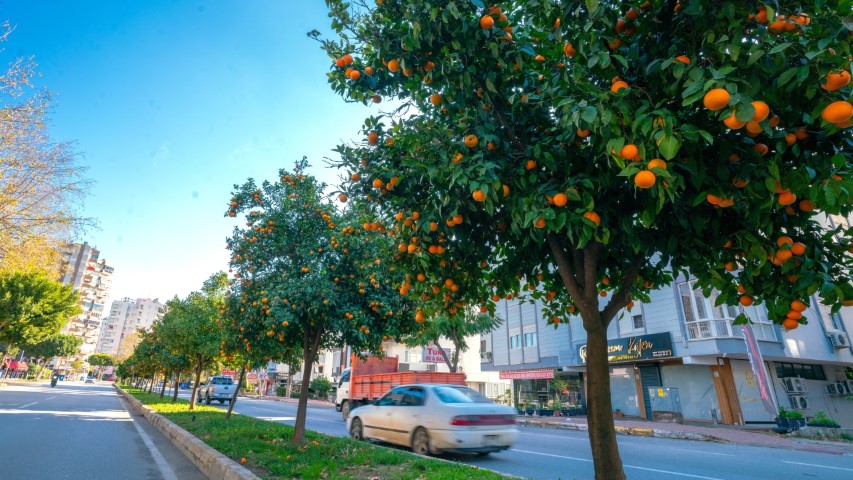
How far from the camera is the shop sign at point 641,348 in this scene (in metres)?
21.0

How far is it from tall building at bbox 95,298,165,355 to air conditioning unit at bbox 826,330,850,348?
181m

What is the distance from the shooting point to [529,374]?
27.5 metres

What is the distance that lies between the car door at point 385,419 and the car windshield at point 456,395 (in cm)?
131

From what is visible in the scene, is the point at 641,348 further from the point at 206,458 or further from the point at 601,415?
the point at 601,415

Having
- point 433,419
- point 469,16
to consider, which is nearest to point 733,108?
point 469,16

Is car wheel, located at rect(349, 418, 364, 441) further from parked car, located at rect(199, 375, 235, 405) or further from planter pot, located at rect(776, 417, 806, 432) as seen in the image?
parked car, located at rect(199, 375, 235, 405)

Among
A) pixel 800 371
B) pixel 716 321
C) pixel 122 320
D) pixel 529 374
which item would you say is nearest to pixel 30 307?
pixel 529 374

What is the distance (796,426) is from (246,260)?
2139 cm

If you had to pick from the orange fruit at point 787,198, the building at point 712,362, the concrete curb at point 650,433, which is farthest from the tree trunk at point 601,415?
the building at point 712,362

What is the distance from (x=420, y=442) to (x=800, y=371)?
76.9ft

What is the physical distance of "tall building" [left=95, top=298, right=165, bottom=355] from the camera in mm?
159250

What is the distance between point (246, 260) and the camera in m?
9.38

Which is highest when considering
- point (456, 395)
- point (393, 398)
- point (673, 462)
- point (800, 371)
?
point (800, 371)

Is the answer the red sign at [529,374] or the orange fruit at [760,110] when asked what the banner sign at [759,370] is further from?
the orange fruit at [760,110]
